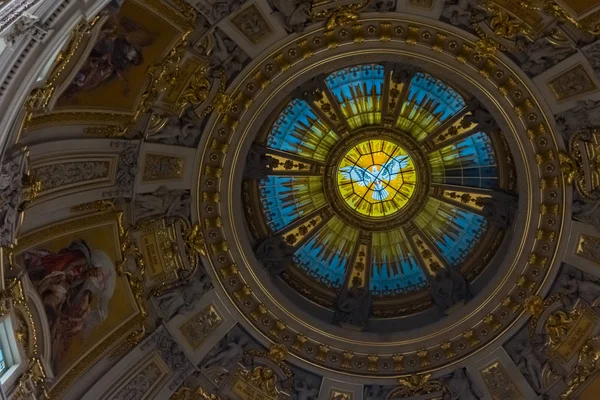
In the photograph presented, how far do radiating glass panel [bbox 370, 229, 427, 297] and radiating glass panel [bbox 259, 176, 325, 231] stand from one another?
6.10 feet

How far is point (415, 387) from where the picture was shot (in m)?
15.1

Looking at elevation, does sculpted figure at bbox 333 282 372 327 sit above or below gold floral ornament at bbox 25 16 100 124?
below

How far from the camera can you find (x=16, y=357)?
10953 millimetres

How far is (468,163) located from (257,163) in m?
5.17

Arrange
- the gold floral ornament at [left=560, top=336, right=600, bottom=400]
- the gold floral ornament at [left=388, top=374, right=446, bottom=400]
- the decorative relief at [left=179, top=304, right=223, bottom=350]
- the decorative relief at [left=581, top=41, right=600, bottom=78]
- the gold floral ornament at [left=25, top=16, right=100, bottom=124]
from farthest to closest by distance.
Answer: the gold floral ornament at [left=388, top=374, right=446, bottom=400] < the decorative relief at [left=179, top=304, right=223, bottom=350] < the gold floral ornament at [left=560, top=336, right=600, bottom=400] < the decorative relief at [left=581, top=41, right=600, bottom=78] < the gold floral ornament at [left=25, top=16, right=100, bottom=124]

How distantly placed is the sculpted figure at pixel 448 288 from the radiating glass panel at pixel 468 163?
7.34 ft

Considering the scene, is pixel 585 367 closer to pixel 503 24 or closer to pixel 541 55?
pixel 541 55

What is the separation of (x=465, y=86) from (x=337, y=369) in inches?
272

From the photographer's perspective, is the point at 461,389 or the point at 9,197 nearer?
the point at 9,197

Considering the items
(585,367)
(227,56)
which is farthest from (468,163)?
(227,56)

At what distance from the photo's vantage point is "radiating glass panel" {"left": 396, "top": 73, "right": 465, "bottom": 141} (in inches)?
614

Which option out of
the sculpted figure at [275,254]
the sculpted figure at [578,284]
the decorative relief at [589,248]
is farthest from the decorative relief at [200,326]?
the decorative relief at [589,248]

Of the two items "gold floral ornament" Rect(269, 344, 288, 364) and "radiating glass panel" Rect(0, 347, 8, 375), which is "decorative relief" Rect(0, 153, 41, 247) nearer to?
"radiating glass panel" Rect(0, 347, 8, 375)

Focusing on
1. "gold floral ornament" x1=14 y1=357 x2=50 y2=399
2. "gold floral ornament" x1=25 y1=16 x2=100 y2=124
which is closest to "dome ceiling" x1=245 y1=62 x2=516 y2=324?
"gold floral ornament" x1=14 y1=357 x2=50 y2=399
